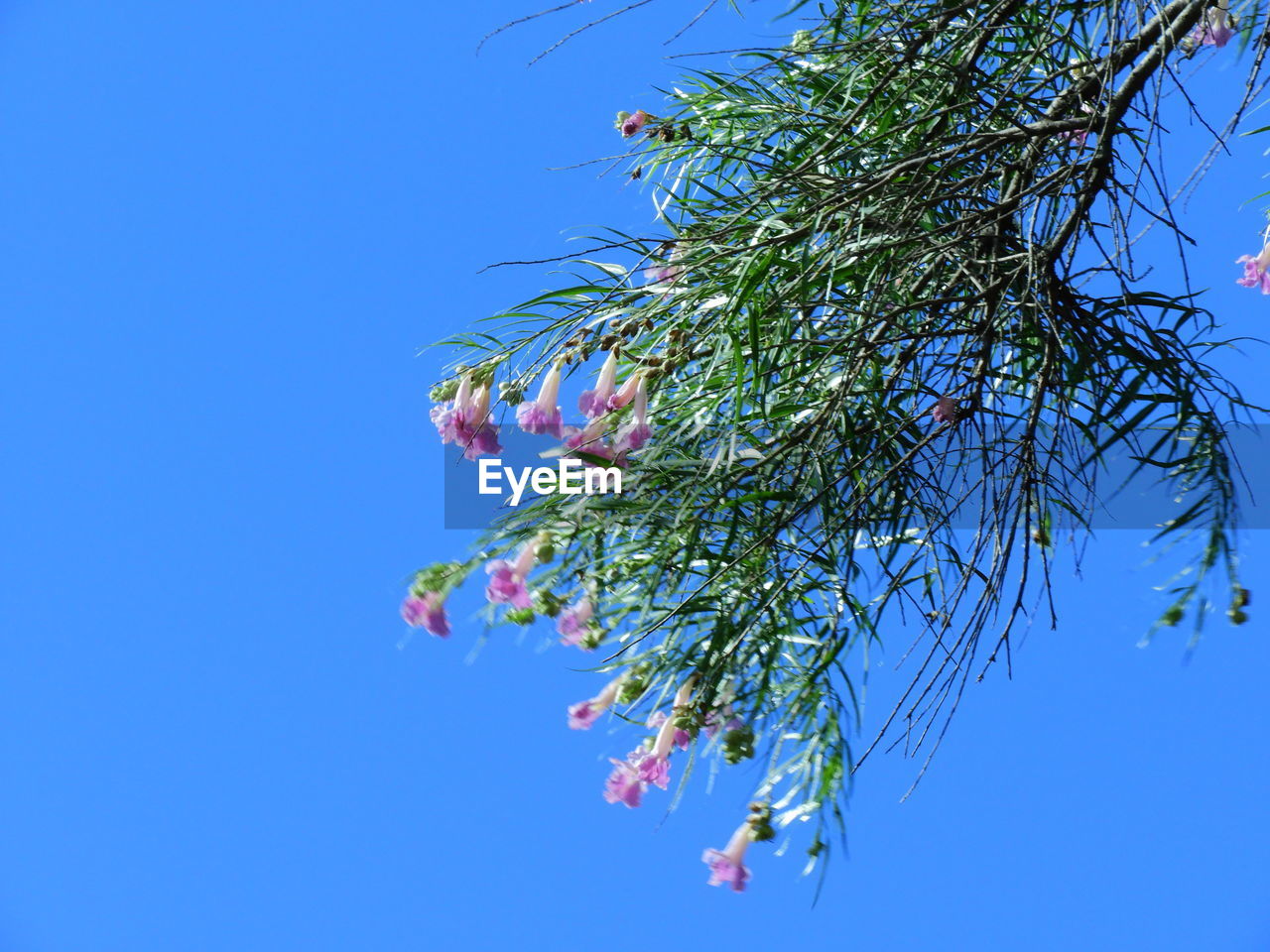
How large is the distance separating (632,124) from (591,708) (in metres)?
1.05

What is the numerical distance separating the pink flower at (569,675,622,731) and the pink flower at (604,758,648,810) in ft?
0.22

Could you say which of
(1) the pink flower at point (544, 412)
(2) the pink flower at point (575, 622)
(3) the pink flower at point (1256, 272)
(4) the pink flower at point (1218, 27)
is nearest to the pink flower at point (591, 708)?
(2) the pink flower at point (575, 622)

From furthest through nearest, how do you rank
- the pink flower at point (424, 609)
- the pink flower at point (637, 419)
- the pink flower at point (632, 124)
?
the pink flower at point (632, 124) → the pink flower at point (637, 419) → the pink flower at point (424, 609)

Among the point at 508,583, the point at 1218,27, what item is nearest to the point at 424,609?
the point at 508,583

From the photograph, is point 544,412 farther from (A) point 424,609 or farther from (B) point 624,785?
(B) point 624,785

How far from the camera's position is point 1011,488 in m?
1.63

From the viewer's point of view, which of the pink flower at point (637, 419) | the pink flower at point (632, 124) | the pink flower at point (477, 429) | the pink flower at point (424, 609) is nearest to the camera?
the pink flower at point (424, 609)

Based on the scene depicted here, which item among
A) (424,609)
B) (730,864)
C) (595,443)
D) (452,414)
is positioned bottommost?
(730,864)

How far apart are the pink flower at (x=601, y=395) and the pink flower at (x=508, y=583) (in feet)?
0.74

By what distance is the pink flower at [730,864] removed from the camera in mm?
1638

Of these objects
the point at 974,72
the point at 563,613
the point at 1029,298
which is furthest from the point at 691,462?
the point at 974,72

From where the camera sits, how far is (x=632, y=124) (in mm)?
2199

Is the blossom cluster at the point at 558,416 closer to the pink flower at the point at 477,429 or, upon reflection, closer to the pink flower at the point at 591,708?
the pink flower at the point at 477,429

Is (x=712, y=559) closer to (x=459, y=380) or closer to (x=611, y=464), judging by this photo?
(x=611, y=464)
